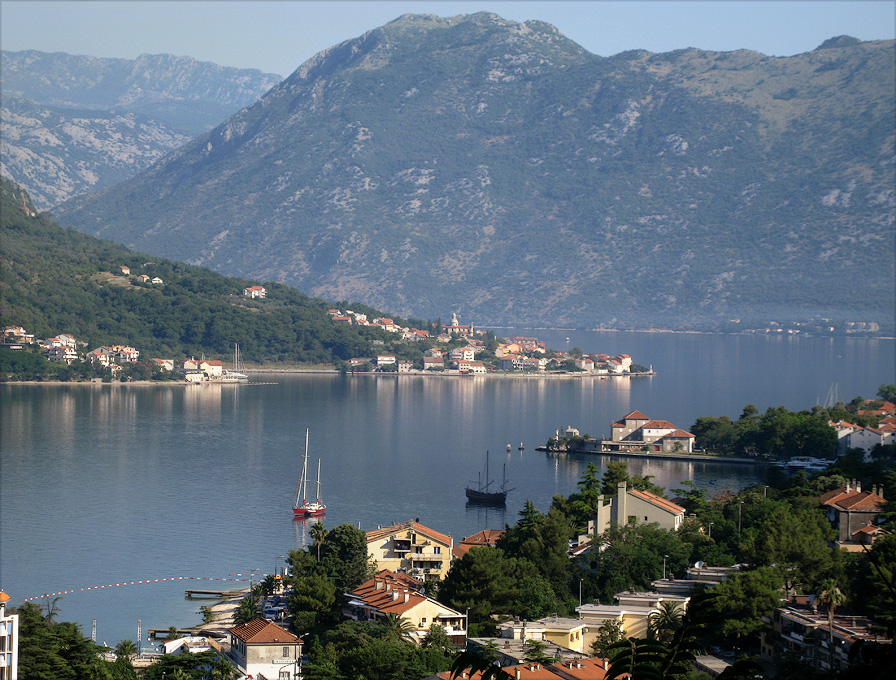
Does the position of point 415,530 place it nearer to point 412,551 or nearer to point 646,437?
point 412,551

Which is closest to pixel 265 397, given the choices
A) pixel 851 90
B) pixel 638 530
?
pixel 638 530

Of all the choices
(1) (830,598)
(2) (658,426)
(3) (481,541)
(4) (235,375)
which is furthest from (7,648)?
(4) (235,375)

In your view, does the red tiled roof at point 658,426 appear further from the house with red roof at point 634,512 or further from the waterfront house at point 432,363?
the waterfront house at point 432,363

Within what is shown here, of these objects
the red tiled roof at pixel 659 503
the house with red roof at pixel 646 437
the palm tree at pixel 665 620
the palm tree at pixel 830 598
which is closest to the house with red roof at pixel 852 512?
the red tiled roof at pixel 659 503

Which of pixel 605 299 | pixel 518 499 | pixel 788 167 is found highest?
pixel 788 167

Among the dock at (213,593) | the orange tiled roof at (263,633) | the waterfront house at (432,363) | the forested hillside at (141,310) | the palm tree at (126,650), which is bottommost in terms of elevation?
the dock at (213,593)

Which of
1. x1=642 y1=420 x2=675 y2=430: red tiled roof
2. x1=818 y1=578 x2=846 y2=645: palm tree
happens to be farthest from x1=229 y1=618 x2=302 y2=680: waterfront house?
x1=642 y1=420 x2=675 y2=430: red tiled roof

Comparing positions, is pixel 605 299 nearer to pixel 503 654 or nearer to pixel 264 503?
pixel 264 503
